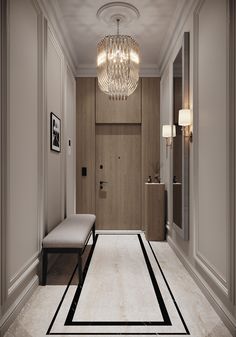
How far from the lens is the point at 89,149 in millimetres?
6098

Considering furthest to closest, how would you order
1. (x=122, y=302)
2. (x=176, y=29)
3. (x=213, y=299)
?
(x=176, y=29), (x=122, y=302), (x=213, y=299)

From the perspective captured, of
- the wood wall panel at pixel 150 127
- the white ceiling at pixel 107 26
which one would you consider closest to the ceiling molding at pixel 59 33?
the white ceiling at pixel 107 26

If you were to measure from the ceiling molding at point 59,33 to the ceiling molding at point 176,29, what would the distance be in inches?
60.8

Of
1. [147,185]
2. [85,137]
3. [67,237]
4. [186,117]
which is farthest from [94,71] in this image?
[67,237]

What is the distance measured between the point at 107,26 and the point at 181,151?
212 cm

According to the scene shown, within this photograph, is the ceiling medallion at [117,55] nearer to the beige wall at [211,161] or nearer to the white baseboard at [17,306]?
the beige wall at [211,161]

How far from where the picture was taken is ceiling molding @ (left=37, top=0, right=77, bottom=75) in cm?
346

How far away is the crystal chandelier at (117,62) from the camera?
3.92 metres

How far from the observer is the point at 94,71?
6066 mm

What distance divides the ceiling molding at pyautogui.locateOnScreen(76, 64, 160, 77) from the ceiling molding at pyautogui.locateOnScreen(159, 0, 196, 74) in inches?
16.3

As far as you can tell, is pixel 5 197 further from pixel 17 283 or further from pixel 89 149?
pixel 89 149

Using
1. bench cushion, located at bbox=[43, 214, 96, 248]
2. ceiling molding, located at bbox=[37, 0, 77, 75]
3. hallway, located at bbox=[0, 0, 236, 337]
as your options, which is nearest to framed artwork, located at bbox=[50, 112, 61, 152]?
hallway, located at bbox=[0, 0, 236, 337]

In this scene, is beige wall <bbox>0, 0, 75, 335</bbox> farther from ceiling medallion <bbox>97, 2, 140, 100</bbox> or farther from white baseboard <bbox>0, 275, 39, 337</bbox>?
ceiling medallion <bbox>97, 2, 140, 100</bbox>

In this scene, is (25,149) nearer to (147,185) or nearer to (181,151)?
(181,151)
